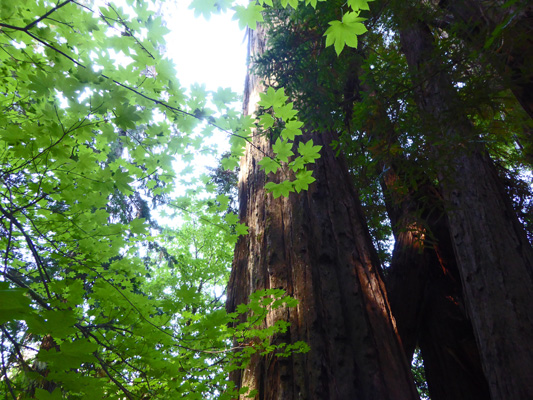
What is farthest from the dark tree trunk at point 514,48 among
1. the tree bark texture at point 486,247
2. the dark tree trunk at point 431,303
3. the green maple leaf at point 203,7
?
the green maple leaf at point 203,7

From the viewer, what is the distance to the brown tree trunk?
2092mm

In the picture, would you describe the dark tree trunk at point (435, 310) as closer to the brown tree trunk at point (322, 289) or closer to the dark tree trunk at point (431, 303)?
the dark tree trunk at point (431, 303)

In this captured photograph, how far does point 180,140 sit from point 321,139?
1.75 metres

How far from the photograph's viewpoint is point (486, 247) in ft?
8.66

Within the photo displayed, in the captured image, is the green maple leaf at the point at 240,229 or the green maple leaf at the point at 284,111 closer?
the green maple leaf at the point at 284,111

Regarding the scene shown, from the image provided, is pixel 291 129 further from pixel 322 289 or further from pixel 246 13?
pixel 322 289

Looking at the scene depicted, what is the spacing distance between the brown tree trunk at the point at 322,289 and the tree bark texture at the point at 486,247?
73 centimetres

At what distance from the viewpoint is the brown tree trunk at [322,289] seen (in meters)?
2.09

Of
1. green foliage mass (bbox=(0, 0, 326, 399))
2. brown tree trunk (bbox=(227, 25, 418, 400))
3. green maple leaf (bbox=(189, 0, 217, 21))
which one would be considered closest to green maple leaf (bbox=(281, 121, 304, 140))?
green foliage mass (bbox=(0, 0, 326, 399))

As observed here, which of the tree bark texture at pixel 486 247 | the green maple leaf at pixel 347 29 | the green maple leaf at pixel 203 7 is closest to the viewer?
the green maple leaf at pixel 203 7

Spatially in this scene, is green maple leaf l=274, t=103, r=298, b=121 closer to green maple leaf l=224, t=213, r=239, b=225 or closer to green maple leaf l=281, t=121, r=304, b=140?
green maple leaf l=281, t=121, r=304, b=140

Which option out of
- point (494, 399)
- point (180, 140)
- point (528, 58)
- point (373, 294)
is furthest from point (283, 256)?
point (528, 58)

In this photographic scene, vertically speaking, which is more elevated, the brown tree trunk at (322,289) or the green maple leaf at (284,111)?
the green maple leaf at (284,111)

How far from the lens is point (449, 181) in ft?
9.00
